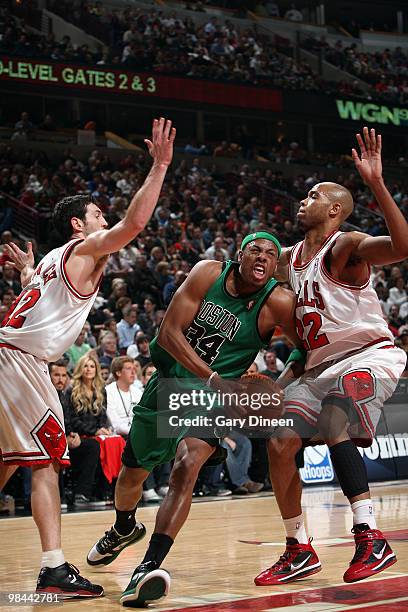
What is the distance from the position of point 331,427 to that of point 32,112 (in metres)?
22.8

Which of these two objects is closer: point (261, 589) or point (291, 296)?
point (261, 589)

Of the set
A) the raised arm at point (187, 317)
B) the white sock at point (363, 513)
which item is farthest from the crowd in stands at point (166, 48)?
the white sock at point (363, 513)

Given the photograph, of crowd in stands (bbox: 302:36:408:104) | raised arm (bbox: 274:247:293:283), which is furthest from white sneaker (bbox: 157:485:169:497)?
crowd in stands (bbox: 302:36:408:104)

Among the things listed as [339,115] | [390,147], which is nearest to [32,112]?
[339,115]

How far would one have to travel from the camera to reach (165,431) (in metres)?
5.04

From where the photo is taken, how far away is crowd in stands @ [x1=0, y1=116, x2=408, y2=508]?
9945mm

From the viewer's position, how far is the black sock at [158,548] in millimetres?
4465

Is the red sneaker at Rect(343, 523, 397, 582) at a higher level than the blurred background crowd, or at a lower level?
lower

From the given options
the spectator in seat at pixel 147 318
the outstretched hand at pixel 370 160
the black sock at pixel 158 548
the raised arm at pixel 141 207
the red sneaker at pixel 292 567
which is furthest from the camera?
the spectator in seat at pixel 147 318

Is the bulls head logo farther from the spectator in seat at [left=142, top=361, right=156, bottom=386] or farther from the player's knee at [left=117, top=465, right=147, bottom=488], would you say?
the spectator in seat at [left=142, top=361, right=156, bottom=386]

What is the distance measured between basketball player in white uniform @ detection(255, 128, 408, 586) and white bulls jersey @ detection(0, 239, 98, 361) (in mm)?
1271

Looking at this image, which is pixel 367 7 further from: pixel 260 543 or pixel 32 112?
pixel 260 543

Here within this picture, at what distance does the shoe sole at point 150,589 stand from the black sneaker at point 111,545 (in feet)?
3.60

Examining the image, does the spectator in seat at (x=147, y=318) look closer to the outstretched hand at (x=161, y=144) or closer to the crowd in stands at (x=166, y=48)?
the outstretched hand at (x=161, y=144)
